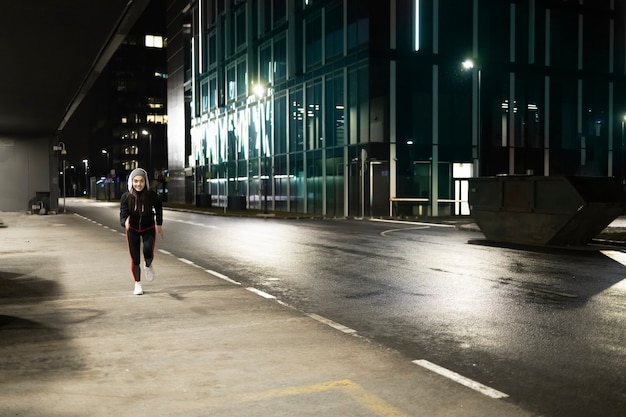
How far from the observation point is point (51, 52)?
53.6 ft

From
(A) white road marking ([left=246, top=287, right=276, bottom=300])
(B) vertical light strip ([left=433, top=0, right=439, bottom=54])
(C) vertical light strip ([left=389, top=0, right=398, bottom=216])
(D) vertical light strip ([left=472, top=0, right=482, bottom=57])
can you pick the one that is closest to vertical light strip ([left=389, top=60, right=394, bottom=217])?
(C) vertical light strip ([left=389, top=0, right=398, bottom=216])

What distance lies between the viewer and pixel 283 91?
48125mm

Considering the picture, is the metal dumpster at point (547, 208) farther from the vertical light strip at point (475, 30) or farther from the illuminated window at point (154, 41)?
the illuminated window at point (154, 41)

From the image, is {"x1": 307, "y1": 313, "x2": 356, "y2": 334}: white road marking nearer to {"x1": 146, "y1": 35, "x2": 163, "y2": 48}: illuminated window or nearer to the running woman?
the running woman

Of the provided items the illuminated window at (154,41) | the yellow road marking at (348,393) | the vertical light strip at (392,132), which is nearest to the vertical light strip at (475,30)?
the vertical light strip at (392,132)

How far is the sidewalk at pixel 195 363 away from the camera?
468cm

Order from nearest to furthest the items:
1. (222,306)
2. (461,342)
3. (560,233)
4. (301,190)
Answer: (461,342) → (222,306) → (560,233) → (301,190)

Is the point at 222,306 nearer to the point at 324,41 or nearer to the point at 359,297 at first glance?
the point at 359,297

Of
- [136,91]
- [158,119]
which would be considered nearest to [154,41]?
[136,91]

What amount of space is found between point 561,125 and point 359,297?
3743 cm

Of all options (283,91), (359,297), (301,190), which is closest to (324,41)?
(283,91)

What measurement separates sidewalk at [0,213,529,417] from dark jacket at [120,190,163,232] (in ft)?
3.61

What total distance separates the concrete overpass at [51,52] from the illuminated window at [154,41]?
399 feet

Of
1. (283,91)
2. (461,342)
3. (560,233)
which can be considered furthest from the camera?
(283,91)
